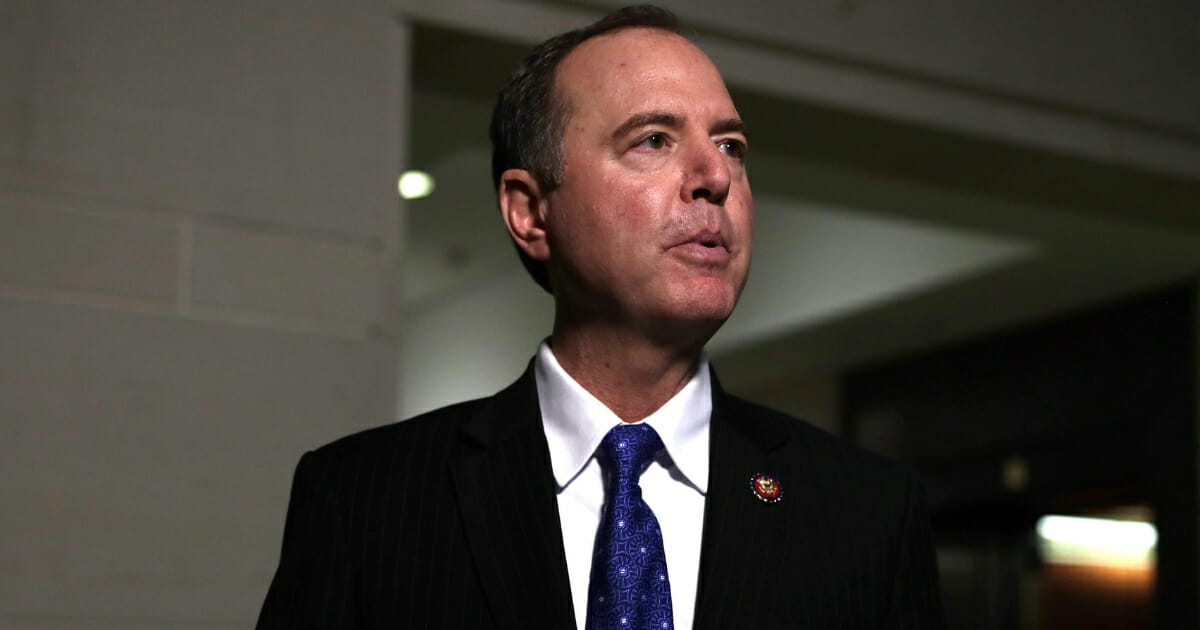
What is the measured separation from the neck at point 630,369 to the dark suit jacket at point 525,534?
0.20ft

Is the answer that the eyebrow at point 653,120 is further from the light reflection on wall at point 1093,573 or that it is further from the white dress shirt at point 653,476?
the light reflection on wall at point 1093,573

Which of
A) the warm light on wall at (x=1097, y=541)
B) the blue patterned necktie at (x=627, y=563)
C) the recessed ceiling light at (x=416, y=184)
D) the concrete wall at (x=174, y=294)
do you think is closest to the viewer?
the blue patterned necktie at (x=627, y=563)

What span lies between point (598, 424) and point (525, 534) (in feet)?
0.49

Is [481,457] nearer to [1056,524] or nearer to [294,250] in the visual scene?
[294,250]

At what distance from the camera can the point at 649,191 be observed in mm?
1700

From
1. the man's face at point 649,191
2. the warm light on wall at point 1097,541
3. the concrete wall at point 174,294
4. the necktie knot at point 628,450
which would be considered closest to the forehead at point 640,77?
the man's face at point 649,191

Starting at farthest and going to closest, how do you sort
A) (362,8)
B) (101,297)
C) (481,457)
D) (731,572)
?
(362,8) → (101,297) → (481,457) → (731,572)

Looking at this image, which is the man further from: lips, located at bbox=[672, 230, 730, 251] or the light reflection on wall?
the light reflection on wall

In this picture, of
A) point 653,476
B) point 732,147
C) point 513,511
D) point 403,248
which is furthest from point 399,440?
point 403,248

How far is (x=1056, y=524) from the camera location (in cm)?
641

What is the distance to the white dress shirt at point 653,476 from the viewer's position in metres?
1.61

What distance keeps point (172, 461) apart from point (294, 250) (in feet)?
1.46

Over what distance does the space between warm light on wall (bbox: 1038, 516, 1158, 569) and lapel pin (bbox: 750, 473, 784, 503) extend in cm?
459

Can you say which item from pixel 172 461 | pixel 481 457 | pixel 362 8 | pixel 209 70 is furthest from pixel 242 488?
pixel 481 457
